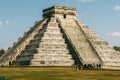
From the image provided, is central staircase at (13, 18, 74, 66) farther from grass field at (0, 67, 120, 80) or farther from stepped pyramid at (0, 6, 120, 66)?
grass field at (0, 67, 120, 80)

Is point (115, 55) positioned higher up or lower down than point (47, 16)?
lower down

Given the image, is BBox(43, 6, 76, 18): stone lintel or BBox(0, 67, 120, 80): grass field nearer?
BBox(0, 67, 120, 80): grass field

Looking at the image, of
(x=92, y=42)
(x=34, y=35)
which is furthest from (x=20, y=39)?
(x=92, y=42)

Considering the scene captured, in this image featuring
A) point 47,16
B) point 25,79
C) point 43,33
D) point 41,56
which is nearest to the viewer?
point 25,79

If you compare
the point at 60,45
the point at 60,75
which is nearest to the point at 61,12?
the point at 60,45

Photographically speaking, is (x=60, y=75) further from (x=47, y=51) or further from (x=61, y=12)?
(x=61, y=12)

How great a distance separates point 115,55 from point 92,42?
25.1 ft

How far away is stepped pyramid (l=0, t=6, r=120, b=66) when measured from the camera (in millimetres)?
88812

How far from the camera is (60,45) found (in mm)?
A: 92750

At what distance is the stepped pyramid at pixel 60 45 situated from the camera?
8881 centimetres

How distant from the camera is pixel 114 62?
9600 centimetres

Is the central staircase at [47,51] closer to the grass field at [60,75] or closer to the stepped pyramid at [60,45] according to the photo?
the stepped pyramid at [60,45]

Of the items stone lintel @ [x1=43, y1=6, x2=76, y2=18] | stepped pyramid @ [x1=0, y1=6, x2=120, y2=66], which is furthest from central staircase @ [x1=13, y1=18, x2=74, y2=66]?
stone lintel @ [x1=43, y1=6, x2=76, y2=18]

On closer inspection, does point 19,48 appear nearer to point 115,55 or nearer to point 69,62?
point 69,62
